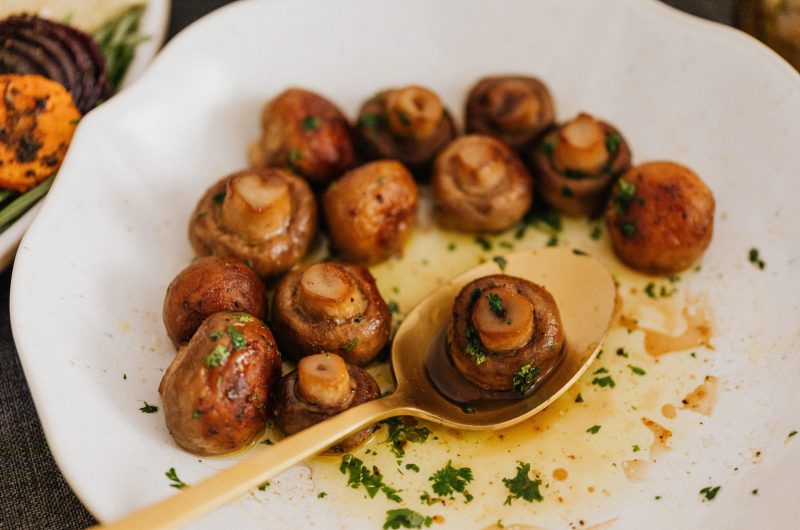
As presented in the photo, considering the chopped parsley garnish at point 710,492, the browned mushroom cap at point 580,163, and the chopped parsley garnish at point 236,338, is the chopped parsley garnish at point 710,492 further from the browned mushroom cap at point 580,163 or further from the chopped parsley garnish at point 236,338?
the chopped parsley garnish at point 236,338

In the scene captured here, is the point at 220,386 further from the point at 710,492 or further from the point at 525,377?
the point at 710,492

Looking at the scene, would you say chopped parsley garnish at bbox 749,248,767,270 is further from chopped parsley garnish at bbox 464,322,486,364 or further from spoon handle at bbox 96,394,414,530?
spoon handle at bbox 96,394,414,530

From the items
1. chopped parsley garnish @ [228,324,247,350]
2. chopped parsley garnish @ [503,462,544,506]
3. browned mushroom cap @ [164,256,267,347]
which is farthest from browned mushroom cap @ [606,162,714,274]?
Result: chopped parsley garnish @ [228,324,247,350]

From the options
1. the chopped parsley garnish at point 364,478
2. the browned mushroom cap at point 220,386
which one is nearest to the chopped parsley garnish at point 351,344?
the browned mushroom cap at point 220,386

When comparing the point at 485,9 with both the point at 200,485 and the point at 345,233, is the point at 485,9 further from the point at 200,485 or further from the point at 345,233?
the point at 200,485

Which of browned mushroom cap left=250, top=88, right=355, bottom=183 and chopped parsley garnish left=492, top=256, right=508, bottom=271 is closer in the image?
chopped parsley garnish left=492, top=256, right=508, bottom=271

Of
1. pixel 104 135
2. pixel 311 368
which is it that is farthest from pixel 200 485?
pixel 104 135

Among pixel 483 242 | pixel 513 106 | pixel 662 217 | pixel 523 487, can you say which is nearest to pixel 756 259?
pixel 662 217
